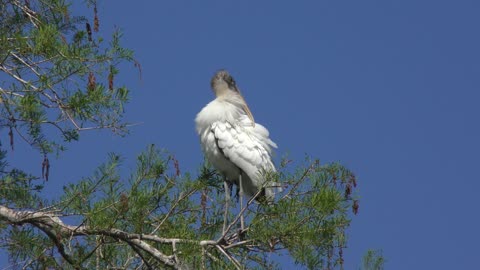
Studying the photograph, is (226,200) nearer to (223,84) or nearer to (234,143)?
(234,143)

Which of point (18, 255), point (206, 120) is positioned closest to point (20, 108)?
point (18, 255)

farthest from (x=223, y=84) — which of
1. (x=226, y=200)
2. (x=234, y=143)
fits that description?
(x=226, y=200)

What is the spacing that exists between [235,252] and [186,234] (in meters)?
0.24

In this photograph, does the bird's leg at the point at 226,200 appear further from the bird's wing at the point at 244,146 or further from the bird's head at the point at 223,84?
the bird's head at the point at 223,84

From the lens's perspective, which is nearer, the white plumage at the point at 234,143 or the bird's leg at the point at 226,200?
the bird's leg at the point at 226,200

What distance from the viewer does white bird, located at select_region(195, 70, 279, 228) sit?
628 cm

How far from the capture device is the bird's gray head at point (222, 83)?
7188mm

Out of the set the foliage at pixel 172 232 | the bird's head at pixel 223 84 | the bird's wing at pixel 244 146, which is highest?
the bird's head at pixel 223 84

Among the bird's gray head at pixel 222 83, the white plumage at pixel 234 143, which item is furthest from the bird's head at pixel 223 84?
the white plumage at pixel 234 143

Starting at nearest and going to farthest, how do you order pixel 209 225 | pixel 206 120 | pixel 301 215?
1. pixel 301 215
2. pixel 209 225
3. pixel 206 120

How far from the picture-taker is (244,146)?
250 inches

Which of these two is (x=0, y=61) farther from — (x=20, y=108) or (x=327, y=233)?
(x=327, y=233)

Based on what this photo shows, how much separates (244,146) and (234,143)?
63 mm

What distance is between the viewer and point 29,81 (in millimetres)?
4582
